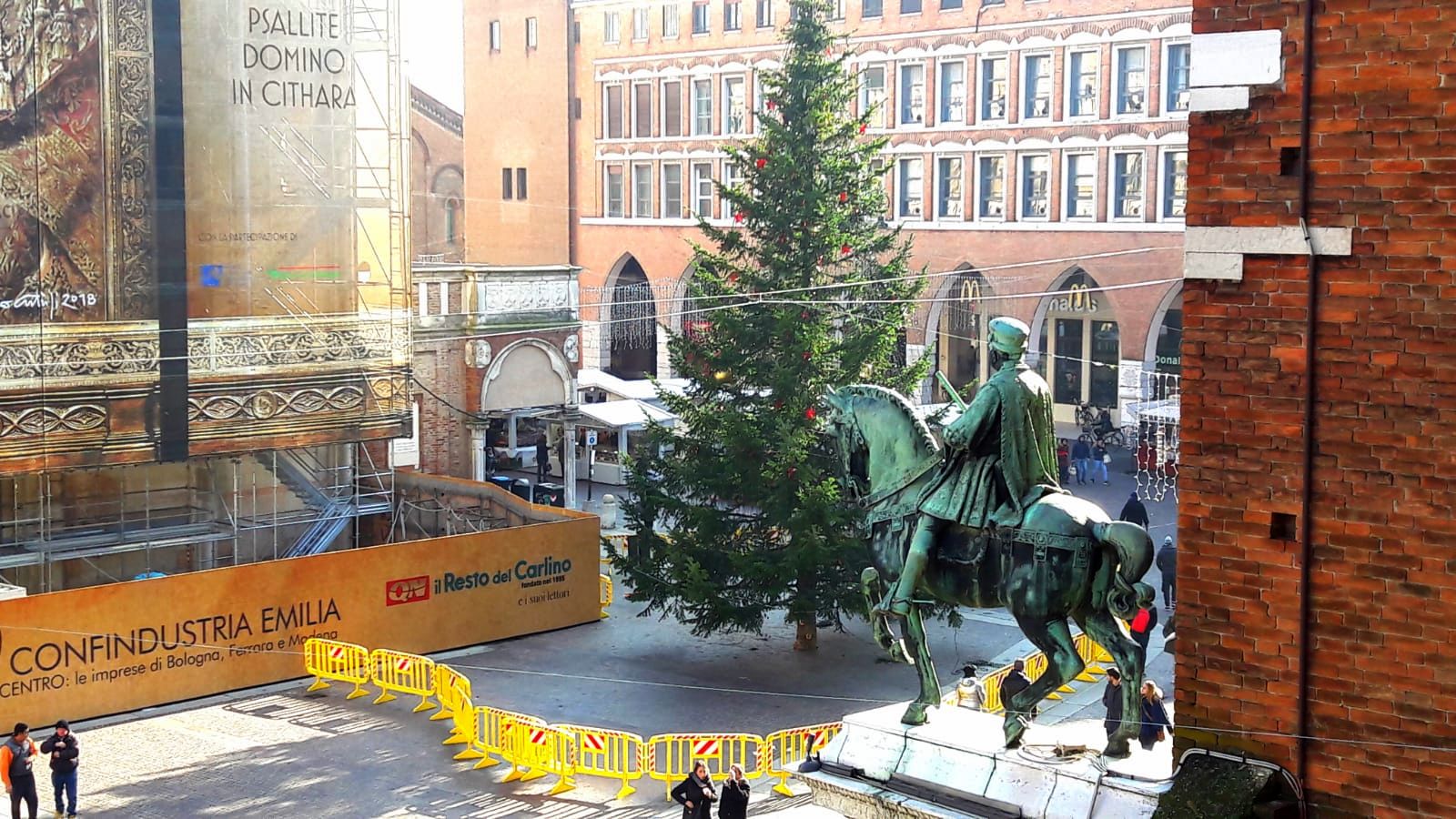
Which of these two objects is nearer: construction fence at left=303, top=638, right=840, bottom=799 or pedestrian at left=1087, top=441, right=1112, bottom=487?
construction fence at left=303, top=638, right=840, bottom=799

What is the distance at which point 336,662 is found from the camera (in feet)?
77.1

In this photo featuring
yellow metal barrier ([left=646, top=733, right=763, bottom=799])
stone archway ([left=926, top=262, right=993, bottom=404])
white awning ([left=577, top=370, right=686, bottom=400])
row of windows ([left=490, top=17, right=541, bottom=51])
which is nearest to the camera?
yellow metal barrier ([left=646, top=733, right=763, bottom=799])

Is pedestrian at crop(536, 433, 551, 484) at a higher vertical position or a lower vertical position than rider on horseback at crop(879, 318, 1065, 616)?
lower

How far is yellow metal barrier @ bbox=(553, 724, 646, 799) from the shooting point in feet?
63.5

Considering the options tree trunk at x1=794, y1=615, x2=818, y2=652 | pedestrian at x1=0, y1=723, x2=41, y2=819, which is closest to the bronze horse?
pedestrian at x1=0, y1=723, x2=41, y2=819

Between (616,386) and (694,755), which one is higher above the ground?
(616,386)

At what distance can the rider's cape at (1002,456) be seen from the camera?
11742mm

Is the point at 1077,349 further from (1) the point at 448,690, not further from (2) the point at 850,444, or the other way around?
(2) the point at 850,444

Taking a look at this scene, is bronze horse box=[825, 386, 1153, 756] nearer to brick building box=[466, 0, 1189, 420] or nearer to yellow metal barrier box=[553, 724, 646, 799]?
yellow metal barrier box=[553, 724, 646, 799]

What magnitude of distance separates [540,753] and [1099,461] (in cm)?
2409

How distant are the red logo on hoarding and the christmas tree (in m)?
2.96

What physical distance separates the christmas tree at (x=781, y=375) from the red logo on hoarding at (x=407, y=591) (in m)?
2.96

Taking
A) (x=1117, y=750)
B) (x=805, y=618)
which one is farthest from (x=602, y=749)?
(x=1117, y=750)

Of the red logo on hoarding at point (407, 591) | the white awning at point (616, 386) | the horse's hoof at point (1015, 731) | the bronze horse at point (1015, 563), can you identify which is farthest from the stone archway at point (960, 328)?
the horse's hoof at point (1015, 731)
